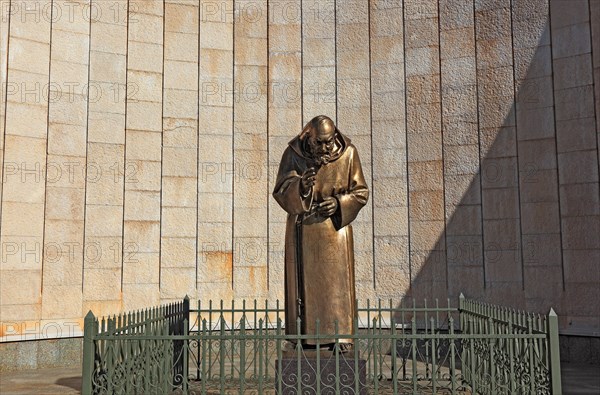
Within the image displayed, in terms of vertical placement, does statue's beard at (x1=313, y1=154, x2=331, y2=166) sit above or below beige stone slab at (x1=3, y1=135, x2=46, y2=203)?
below

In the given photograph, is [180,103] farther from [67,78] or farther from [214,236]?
[214,236]

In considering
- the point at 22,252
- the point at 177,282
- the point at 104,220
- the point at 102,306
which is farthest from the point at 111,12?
the point at 102,306

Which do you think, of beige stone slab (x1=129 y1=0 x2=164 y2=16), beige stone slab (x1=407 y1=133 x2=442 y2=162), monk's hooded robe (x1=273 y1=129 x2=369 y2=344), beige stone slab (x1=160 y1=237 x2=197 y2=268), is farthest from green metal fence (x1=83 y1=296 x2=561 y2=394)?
beige stone slab (x1=129 y1=0 x2=164 y2=16)

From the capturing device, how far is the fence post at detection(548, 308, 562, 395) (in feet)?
22.2

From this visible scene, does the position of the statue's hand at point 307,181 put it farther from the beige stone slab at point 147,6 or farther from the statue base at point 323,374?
the beige stone slab at point 147,6

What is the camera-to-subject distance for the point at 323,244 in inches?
299

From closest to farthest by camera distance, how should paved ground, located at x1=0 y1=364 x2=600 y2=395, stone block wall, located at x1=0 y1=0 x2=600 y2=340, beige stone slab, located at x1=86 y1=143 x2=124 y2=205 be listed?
paved ground, located at x1=0 y1=364 x2=600 y2=395 < stone block wall, located at x1=0 y1=0 x2=600 y2=340 < beige stone slab, located at x1=86 y1=143 x2=124 y2=205

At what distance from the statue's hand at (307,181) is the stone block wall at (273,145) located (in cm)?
593

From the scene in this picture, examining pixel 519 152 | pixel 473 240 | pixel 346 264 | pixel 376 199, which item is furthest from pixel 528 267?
pixel 346 264

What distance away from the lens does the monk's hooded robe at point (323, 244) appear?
297 inches

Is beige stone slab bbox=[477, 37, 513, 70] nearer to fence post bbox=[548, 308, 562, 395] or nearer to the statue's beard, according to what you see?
the statue's beard

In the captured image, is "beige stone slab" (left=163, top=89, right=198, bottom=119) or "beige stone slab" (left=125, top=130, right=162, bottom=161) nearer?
"beige stone slab" (left=125, top=130, right=162, bottom=161)

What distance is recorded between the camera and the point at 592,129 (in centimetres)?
1192

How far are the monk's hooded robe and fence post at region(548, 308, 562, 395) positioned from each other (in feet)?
7.02
